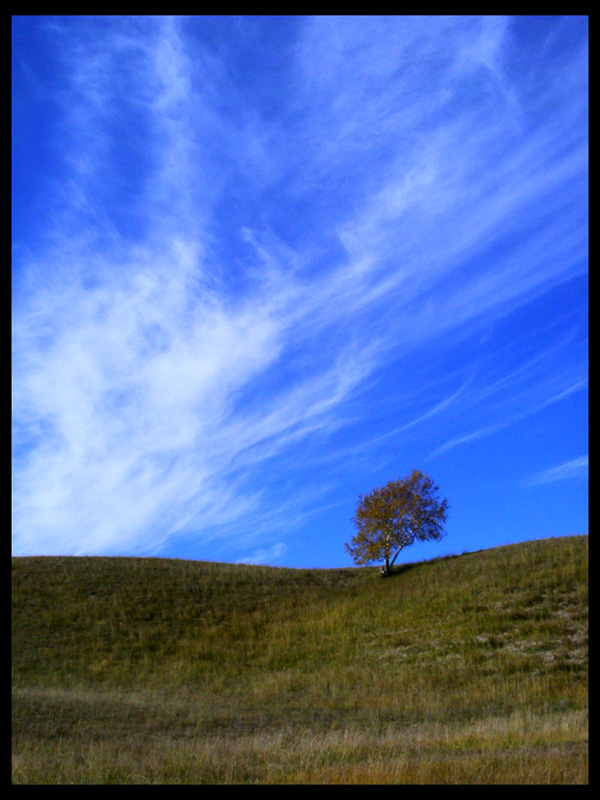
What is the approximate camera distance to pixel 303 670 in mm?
29359

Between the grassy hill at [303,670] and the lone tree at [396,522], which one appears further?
the lone tree at [396,522]

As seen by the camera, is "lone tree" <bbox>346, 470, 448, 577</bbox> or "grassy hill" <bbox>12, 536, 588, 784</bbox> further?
"lone tree" <bbox>346, 470, 448, 577</bbox>

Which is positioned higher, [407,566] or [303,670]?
[407,566]

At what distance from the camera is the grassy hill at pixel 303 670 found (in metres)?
10.5

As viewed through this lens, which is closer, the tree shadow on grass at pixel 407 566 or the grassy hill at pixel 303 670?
the grassy hill at pixel 303 670

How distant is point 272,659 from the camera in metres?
31.8

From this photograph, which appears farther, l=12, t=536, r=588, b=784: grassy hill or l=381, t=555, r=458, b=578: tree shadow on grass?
l=381, t=555, r=458, b=578: tree shadow on grass

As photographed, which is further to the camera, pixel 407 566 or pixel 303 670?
pixel 407 566

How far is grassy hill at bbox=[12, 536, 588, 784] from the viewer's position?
10508 millimetres
